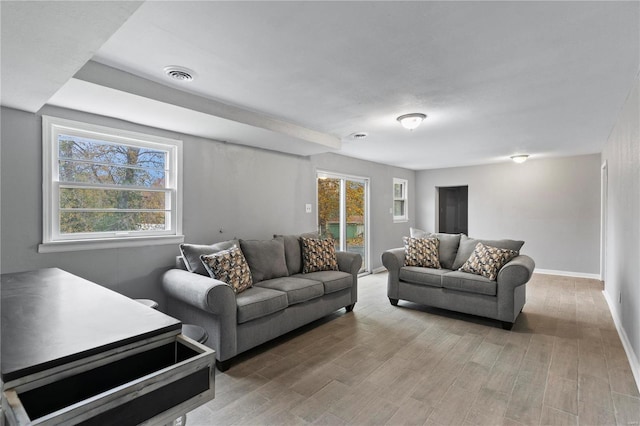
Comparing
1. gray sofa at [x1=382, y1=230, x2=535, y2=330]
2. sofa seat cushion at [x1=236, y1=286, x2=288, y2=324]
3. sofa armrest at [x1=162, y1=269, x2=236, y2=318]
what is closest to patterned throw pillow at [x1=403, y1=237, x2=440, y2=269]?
gray sofa at [x1=382, y1=230, x2=535, y2=330]

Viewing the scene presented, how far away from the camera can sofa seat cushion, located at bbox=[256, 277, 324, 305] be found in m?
3.16

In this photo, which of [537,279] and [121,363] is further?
[537,279]

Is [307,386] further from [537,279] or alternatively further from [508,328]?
[537,279]

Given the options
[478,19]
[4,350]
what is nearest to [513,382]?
[478,19]

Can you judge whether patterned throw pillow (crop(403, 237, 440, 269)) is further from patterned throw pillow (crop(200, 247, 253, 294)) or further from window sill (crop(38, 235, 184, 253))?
window sill (crop(38, 235, 184, 253))

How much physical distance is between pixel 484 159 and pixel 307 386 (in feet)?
18.8

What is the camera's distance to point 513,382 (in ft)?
7.81

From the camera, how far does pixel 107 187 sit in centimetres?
296

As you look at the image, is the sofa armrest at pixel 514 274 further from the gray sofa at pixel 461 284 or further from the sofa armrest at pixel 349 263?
the sofa armrest at pixel 349 263

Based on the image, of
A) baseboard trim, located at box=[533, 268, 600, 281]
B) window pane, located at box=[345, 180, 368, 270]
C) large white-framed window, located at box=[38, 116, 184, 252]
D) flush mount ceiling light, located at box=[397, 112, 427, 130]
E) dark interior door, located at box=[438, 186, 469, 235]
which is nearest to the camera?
large white-framed window, located at box=[38, 116, 184, 252]

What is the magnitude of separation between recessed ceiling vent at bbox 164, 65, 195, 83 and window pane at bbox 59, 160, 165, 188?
1.23m

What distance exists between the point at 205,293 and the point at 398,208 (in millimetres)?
5897

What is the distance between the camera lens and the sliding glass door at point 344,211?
5566 millimetres

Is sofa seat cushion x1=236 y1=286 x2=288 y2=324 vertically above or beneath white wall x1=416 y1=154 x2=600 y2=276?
beneath
